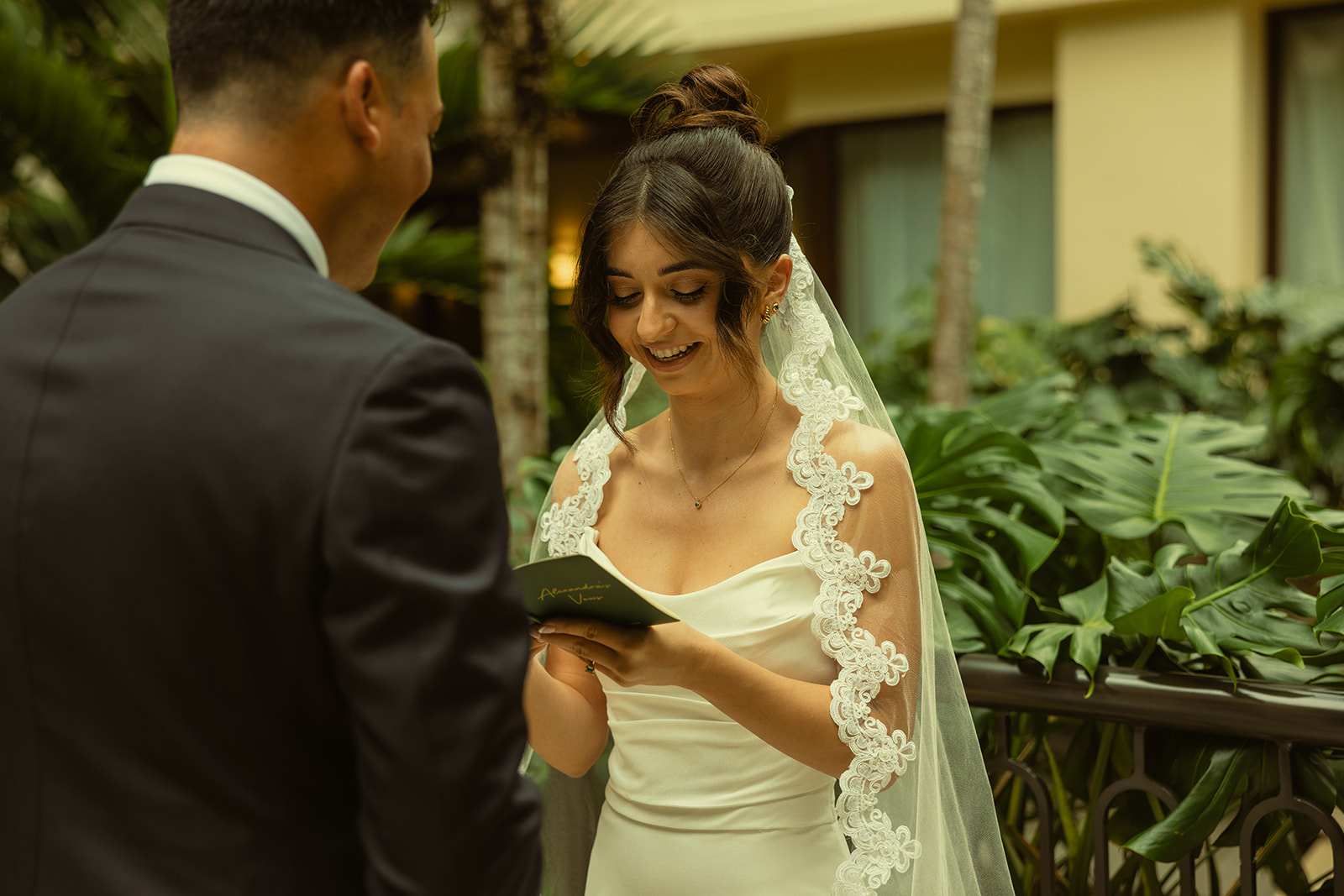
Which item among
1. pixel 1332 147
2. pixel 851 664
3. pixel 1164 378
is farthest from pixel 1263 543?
pixel 1332 147

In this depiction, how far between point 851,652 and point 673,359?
532 millimetres

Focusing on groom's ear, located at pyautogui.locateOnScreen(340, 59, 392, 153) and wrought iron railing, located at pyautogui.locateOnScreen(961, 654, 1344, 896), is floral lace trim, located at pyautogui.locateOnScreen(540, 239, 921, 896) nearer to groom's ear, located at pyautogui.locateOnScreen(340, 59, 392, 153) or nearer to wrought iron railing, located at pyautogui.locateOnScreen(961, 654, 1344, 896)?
wrought iron railing, located at pyautogui.locateOnScreen(961, 654, 1344, 896)

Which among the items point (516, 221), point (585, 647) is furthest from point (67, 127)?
point (585, 647)

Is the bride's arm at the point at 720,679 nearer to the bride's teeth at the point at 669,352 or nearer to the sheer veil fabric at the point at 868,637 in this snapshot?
the sheer veil fabric at the point at 868,637

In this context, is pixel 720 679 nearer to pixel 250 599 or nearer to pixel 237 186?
pixel 250 599

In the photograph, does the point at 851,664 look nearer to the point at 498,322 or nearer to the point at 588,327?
the point at 588,327

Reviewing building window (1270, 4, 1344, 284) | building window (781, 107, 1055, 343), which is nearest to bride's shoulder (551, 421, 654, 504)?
building window (781, 107, 1055, 343)

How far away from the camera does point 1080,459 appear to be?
8.52 ft

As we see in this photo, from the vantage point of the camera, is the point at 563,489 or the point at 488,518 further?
the point at 563,489

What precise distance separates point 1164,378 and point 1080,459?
12.5ft

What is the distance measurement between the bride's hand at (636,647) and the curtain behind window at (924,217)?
253 inches

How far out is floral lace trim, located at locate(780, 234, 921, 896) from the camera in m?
1.71

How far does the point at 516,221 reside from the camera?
388 centimetres

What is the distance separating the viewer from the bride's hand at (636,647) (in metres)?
1.47
